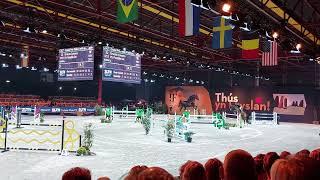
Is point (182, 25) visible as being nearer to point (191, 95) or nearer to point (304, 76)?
point (191, 95)

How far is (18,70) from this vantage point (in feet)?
131

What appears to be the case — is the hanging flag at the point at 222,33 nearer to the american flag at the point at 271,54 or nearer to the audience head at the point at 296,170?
the american flag at the point at 271,54

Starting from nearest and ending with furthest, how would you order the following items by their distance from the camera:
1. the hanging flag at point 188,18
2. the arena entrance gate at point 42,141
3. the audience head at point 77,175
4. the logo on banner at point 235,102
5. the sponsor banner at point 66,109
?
the audience head at point 77,175 → the hanging flag at point 188,18 → the arena entrance gate at point 42,141 → the sponsor banner at point 66,109 → the logo on banner at point 235,102

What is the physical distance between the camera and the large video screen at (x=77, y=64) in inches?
765

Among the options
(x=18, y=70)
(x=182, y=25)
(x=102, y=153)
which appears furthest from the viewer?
(x=18, y=70)

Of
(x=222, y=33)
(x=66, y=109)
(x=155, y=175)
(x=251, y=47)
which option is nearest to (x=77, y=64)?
(x=222, y=33)

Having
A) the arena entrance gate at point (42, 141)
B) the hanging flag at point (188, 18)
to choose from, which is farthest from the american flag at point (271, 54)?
the arena entrance gate at point (42, 141)

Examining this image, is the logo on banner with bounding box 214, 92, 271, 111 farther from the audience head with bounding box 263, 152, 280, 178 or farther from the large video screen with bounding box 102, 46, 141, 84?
the audience head with bounding box 263, 152, 280, 178

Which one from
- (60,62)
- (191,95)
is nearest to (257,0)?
(60,62)

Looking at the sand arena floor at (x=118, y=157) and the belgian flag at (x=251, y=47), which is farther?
the belgian flag at (x=251, y=47)

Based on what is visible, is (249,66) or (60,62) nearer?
(60,62)

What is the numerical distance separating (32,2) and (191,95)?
28.6 metres

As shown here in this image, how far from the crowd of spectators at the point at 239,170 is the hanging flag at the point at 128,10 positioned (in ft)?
27.6

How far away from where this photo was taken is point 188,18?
11.4m
